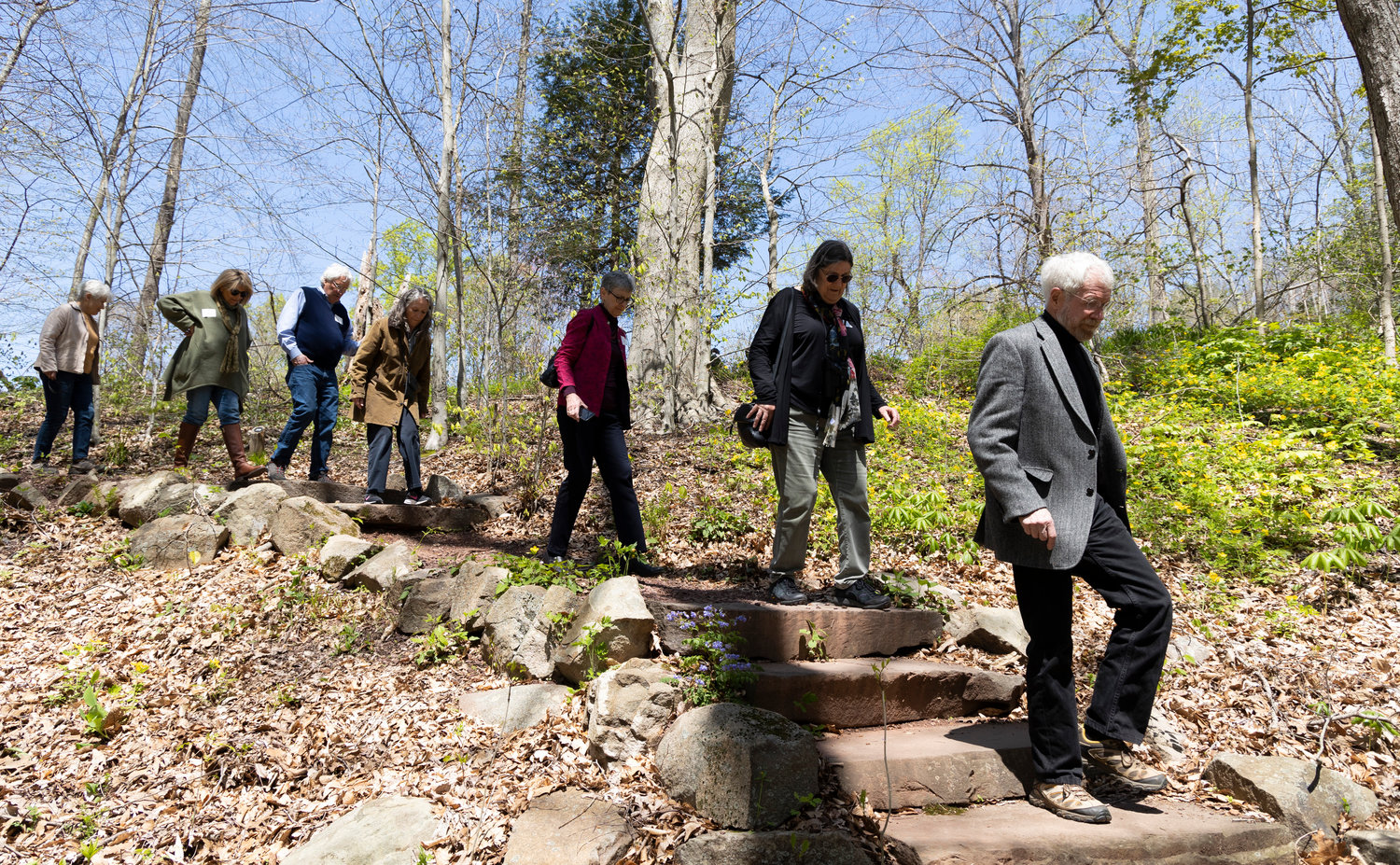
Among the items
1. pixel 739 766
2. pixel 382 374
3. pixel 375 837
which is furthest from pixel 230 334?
pixel 739 766

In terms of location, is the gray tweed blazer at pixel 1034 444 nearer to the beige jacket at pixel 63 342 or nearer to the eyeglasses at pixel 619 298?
the eyeglasses at pixel 619 298

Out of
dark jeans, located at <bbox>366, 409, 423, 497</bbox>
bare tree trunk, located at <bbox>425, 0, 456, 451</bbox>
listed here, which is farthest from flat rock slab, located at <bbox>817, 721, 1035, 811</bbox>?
bare tree trunk, located at <bbox>425, 0, 456, 451</bbox>

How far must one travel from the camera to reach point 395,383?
234 inches

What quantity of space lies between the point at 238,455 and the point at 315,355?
3.24 ft

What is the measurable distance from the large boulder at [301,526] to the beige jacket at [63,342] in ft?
9.49

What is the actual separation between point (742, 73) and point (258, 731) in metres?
8.66

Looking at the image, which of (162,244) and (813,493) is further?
(162,244)

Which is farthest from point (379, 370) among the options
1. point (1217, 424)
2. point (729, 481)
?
point (1217, 424)

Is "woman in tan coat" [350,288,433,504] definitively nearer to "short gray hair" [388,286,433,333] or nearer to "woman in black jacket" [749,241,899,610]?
"short gray hair" [388,286,433,333]

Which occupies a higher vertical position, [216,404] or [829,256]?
[829,256]

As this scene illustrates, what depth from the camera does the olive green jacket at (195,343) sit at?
19.3ft

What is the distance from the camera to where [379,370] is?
591cm

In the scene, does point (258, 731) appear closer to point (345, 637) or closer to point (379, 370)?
point (345, 637)

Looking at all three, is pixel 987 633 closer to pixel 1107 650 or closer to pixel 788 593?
pixel 788 593
